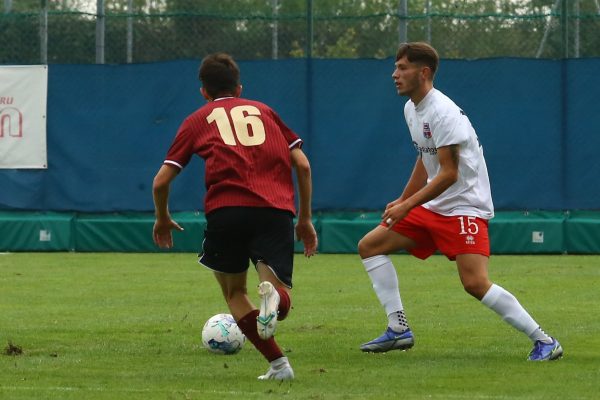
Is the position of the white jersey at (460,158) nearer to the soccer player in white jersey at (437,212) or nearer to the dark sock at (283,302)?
the soccer player in white jersey at (437,212)

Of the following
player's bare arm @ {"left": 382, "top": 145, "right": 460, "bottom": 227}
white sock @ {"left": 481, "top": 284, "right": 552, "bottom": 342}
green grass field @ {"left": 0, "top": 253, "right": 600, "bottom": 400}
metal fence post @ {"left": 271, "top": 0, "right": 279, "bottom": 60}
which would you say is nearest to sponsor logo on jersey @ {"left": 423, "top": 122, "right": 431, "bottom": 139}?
player's bare arm @ {"left": 382, "top": 145, "right": 460, "bottom": 227}

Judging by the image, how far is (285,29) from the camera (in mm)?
17500

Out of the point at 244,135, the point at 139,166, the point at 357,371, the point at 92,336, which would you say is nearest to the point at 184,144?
the point at 244,135

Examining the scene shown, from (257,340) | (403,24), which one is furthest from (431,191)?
(403,24)

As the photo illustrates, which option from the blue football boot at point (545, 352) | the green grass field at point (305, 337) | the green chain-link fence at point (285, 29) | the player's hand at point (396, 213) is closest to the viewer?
the green grass field at point (305, 337)

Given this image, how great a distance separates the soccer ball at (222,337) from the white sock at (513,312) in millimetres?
1468

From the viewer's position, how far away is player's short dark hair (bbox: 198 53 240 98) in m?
7.12

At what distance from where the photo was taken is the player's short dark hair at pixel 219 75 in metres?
7.12

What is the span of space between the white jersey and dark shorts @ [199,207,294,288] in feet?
4.25

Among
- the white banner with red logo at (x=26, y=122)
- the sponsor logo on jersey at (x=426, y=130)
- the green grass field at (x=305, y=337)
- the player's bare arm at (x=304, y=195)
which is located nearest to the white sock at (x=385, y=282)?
the green grass field at (x=305, y=337)

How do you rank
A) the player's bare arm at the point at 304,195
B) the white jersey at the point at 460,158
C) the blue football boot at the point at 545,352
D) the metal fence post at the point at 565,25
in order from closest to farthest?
1. the player's bare arm at the point at 304,195
2. the blue football boot at the point at 545,352
3. the white jersey at the point at 460,158
4. the metal fence post at the point at 565,25

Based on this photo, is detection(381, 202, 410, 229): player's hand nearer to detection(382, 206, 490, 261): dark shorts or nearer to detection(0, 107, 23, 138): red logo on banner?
detection(382, 206, 490, 261): dark shorts

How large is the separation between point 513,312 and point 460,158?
0.93m

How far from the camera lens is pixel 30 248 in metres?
17.3
